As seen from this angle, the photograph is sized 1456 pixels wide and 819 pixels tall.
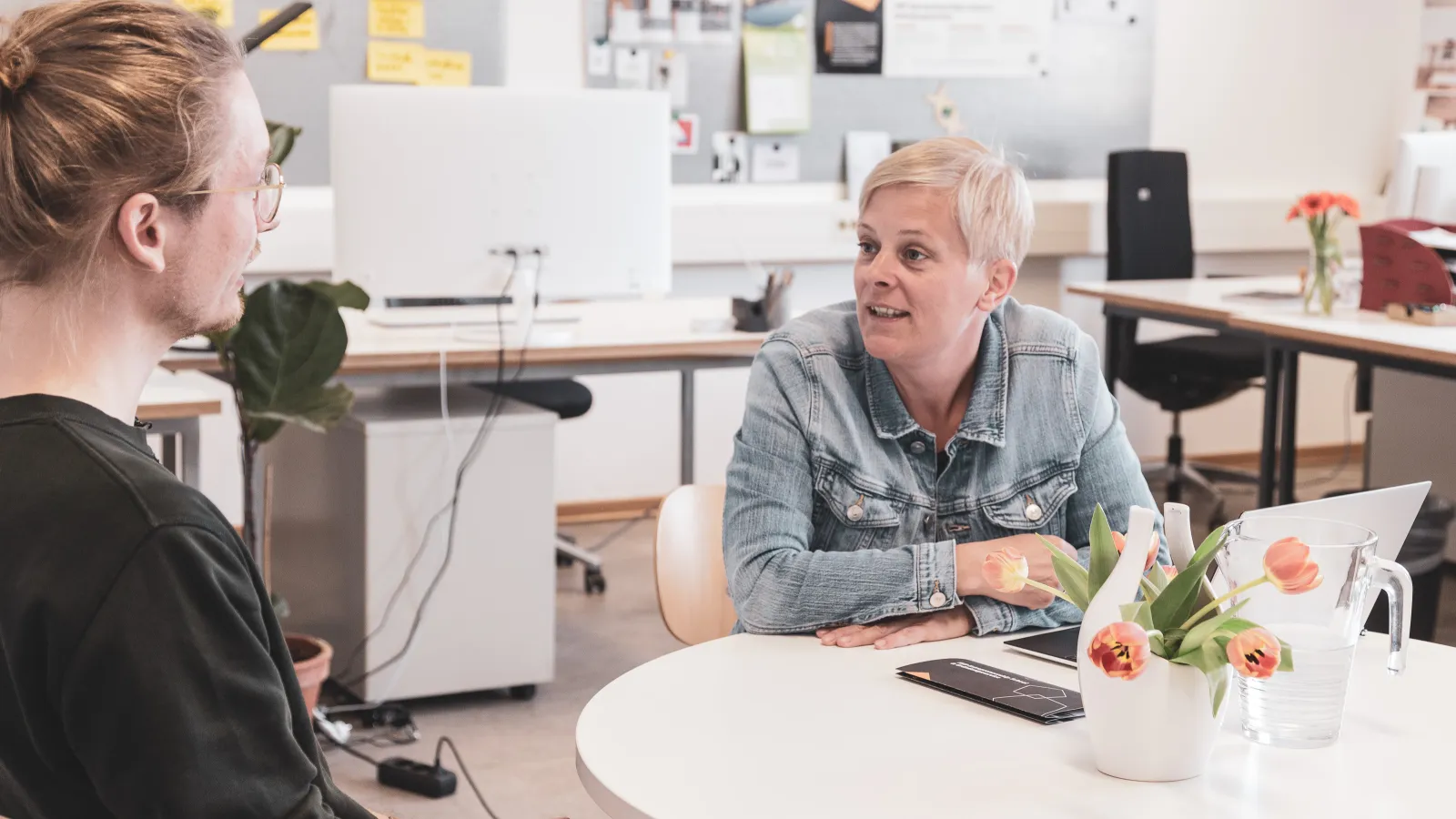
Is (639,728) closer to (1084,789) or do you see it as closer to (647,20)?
(1084,789)

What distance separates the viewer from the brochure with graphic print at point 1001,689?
4.32 feet

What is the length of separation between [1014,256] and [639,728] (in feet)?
2.83

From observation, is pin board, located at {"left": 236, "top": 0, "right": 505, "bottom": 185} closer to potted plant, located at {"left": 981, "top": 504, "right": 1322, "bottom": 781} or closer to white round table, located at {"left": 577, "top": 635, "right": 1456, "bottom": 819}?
white round table, located at {"left": 577, "top": 635, "right": 1456, "bottom": 819}

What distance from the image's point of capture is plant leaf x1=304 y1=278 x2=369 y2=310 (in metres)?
2.79

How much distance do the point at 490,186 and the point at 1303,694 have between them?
2175 millimetres

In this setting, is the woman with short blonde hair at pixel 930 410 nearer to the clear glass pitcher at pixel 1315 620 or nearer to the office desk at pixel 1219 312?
the clear glass pitcher at pixel 1315 620

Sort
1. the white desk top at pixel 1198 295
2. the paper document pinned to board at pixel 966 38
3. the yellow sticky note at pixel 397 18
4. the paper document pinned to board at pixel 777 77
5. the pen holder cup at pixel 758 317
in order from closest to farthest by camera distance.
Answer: the pen holder cup at pixel 758 317 < the white desk top at pixel 1198 295 < the yellow sticky note at pixel 397 18 < the paper document pinned to board at pixel 777 77 < the paper document pinned to board at pixel 966 38

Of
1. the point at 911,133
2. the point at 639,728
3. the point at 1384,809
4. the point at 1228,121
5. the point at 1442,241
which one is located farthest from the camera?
the point at 1228,121

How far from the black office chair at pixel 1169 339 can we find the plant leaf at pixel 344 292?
264 centimetres

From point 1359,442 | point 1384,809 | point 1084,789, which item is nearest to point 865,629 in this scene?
point 1084,789

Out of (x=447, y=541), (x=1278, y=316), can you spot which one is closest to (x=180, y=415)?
(x=447, y=541)

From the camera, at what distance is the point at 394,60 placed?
14.6 ft

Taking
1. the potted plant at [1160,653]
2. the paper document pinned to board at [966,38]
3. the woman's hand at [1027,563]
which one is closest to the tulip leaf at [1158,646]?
the potted plant at [1160,653]

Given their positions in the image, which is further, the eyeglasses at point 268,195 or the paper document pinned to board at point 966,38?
the paper document pinned to board at point 966,38
